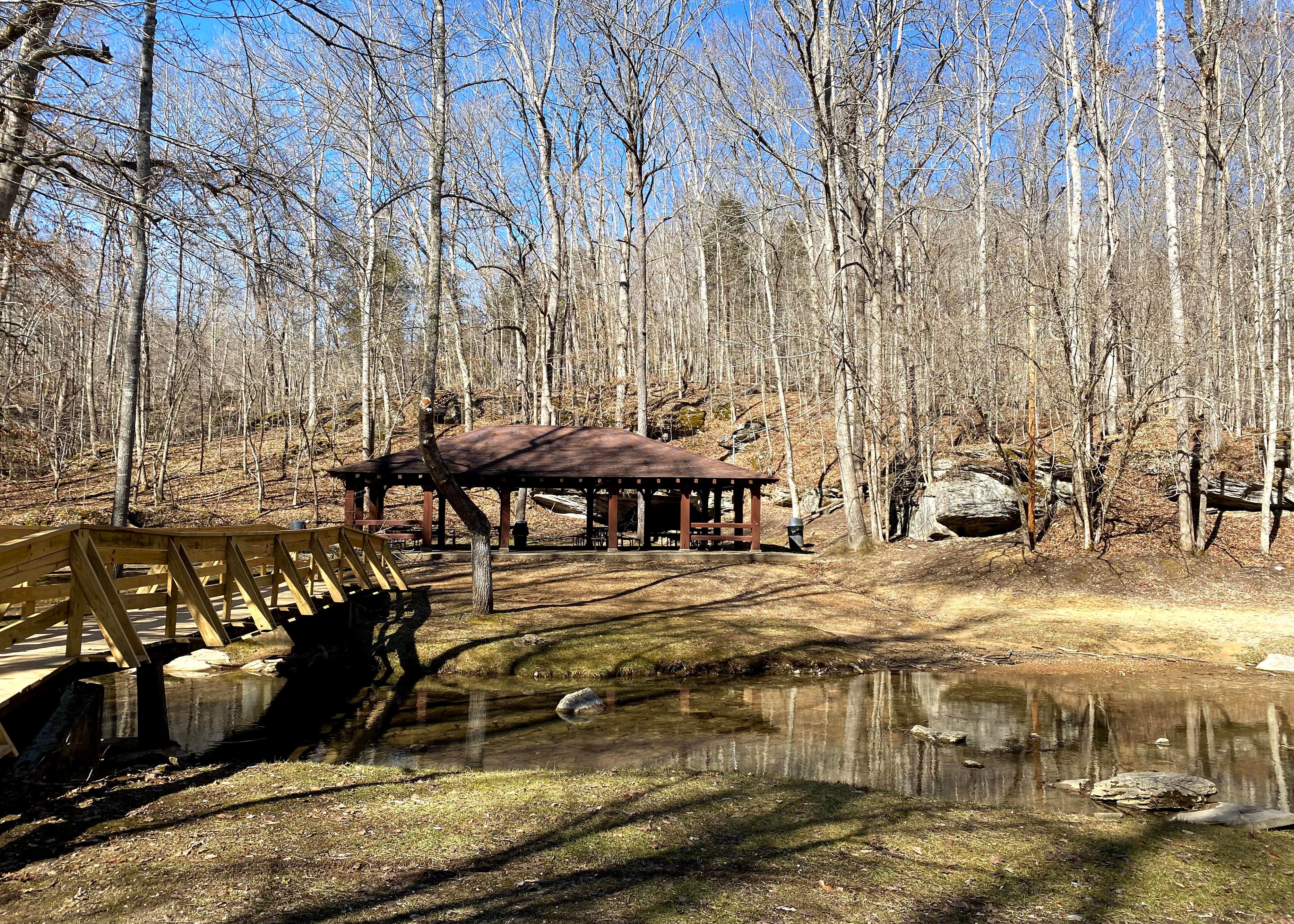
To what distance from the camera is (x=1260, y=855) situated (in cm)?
512

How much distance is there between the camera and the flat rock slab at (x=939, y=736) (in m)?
8.54

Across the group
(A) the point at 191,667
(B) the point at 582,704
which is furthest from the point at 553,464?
(B) the point at 582,704

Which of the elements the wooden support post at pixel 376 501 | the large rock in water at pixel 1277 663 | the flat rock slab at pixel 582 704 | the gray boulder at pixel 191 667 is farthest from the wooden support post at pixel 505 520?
the large rock in water at pixel 1277 663

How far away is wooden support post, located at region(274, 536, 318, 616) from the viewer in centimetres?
909

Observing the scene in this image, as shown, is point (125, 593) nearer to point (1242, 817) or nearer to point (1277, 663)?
A: point (1242, 817)

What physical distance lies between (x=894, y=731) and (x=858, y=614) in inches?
276

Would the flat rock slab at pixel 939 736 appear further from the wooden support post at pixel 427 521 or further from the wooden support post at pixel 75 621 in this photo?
the wooden support post at pixel 427 521

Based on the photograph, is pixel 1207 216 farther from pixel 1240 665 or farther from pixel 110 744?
pixel 110 744

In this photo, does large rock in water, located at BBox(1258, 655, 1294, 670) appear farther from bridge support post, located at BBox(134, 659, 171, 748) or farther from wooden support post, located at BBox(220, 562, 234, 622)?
bridge support post, located at BBox(134, 659, 171, 748)

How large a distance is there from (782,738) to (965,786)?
1.99 metres

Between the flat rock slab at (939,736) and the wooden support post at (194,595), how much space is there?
21.9 feet

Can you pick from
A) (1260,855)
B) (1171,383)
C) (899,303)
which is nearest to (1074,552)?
(1171,383)

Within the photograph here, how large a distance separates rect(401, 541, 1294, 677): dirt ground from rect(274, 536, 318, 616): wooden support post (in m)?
2.69

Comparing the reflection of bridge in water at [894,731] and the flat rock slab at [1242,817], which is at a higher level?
the flat rock slab at [1242,817]
